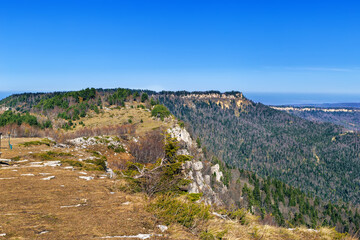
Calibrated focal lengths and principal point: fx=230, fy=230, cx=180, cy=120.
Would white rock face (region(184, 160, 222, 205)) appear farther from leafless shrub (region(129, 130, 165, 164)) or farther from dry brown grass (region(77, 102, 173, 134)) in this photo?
dry brown grass (region(77, 102, 173, 134))

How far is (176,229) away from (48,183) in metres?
8.61

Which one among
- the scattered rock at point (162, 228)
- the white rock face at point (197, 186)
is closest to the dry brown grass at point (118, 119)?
the white rock face at point (197, 186)

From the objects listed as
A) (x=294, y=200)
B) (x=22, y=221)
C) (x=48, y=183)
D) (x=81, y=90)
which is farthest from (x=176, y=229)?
(x=81, y=90)

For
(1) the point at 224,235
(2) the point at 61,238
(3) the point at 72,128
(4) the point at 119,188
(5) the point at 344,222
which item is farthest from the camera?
(5) the point at 344,222

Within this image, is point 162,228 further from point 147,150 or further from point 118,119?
point 118,119

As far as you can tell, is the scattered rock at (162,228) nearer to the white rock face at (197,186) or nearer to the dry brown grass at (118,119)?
the white rock face at (197,186)

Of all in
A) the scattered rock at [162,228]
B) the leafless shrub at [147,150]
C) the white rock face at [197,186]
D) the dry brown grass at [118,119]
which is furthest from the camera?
the dry brown grass at [118,119]

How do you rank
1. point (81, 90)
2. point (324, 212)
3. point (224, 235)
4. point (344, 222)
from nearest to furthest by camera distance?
1. point (224, 235)
2. point (344, 222)
3. point (324, 212)
4. point (81, 90)

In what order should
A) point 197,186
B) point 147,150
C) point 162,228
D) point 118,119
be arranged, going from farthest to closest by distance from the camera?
point 118,119
point 147,150
point 197,186
point 162,228

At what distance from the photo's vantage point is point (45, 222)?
7.28m

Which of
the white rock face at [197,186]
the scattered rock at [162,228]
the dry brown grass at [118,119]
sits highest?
the scattered rock at [162,228]

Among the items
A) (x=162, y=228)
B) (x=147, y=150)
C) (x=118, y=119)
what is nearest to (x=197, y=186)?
(x=147, y=150)

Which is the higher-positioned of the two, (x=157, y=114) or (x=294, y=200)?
(x=157, y=114)

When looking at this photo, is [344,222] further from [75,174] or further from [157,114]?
[75,174]
